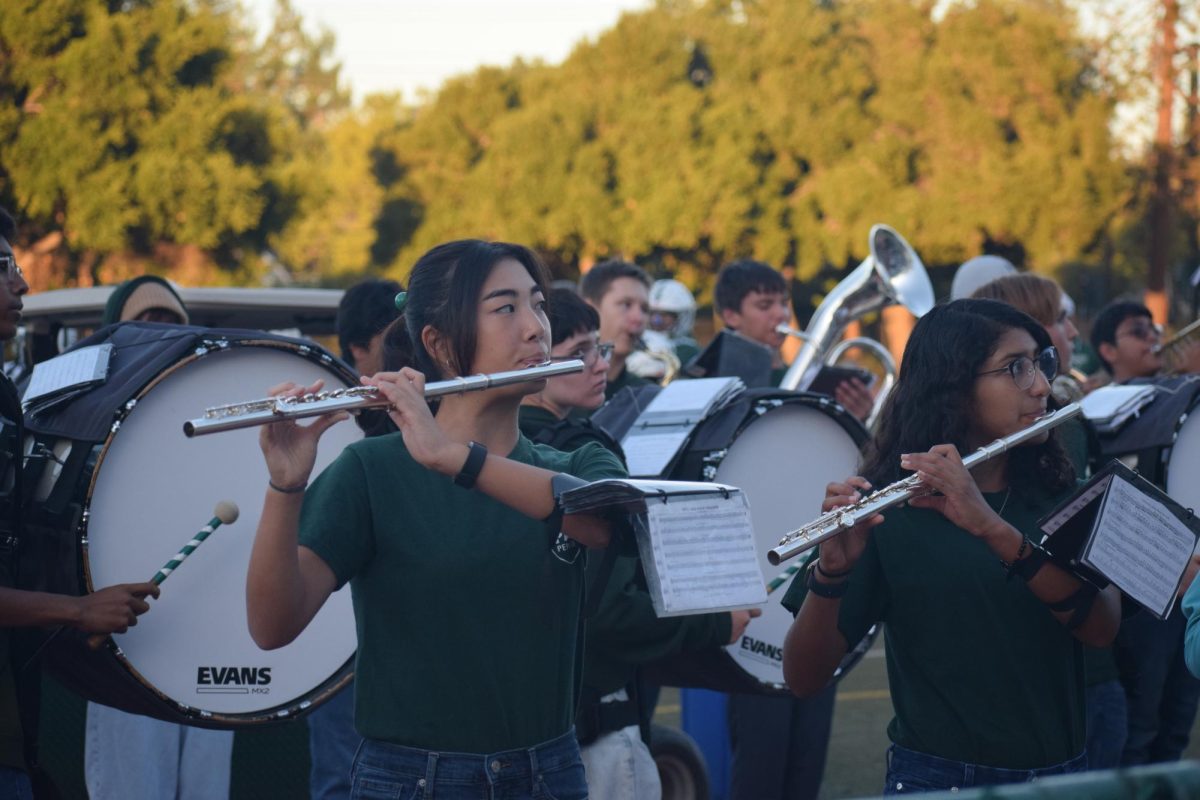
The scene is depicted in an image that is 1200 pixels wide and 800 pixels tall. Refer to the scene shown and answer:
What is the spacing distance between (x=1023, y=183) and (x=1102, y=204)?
1.53 metres

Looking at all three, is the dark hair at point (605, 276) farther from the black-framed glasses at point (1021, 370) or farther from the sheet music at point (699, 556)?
the sheet music at point (699, 556)

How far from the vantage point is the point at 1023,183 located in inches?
1156

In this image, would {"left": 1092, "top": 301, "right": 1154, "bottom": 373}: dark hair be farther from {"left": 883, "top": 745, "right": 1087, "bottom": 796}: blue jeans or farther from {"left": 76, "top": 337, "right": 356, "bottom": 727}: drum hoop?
{"left": 76, "top": 337, "right": 356, "bottom": 727}: drum hoop

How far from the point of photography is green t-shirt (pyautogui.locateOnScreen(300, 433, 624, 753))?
2.71 m

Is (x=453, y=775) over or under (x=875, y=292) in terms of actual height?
under

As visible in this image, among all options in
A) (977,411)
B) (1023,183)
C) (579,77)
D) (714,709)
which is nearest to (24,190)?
(579,77)

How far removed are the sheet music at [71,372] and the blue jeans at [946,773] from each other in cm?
198

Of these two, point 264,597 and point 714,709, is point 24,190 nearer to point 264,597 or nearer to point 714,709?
point 714,709

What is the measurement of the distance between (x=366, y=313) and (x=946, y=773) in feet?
7.33

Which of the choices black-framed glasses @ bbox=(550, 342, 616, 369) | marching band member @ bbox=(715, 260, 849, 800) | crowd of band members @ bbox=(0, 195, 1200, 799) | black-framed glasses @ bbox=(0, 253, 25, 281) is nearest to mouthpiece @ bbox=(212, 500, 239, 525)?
crowd of band members @ bbox=(0, 195, 1200, 799)

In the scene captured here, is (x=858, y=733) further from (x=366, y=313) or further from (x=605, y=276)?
(x=366, y=313)

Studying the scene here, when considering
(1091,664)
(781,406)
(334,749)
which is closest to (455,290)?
(781,406)

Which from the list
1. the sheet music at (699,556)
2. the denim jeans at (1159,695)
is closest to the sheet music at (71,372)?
the sheet music at (699,556)

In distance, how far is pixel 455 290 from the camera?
295 centimetres
